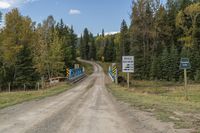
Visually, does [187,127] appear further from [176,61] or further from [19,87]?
[176,61]

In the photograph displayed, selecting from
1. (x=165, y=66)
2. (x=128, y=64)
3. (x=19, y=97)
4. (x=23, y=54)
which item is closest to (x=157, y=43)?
(x=165, y=66)

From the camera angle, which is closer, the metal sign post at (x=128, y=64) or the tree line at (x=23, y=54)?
the metal sign post at (x=128, y=64)

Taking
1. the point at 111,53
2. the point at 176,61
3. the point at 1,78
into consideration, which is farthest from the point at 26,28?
the point at 111,53

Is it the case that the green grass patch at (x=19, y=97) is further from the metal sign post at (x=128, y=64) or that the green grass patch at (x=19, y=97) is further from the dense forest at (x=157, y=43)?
the dense forest at (x=157, y=43)

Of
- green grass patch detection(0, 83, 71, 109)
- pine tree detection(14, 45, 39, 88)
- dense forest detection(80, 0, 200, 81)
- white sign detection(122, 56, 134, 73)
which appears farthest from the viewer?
dense forest detection(80, 0, 200, 81)

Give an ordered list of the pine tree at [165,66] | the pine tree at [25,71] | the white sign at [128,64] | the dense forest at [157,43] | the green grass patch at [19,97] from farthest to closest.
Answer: the pine tree at [165,66] → the dense forest at [157,43] → the pine tree at [25,71] → the white sign at [128,64] → the green grass patch at [19,97]

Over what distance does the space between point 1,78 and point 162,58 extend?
34076 mm

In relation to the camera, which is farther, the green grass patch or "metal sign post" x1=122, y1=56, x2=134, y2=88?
"metal sign post" x1=122, y1=56, x2=134, y2=88

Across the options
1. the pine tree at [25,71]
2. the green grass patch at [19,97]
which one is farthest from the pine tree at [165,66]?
the green grass patch at [19,97]

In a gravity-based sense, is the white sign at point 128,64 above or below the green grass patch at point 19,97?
above

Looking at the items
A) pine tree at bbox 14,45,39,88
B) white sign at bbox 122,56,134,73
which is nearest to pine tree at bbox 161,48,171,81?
pine tree at bbox 14,45,39,88

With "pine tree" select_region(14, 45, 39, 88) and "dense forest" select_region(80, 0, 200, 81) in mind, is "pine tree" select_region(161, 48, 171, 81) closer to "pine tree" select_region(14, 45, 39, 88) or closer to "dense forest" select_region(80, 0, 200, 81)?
"dense forest" select_region(80, 0, 200, 81)

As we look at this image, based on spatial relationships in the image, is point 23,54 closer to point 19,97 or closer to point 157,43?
point 19,97

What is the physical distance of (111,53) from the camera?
14175 centimetres
